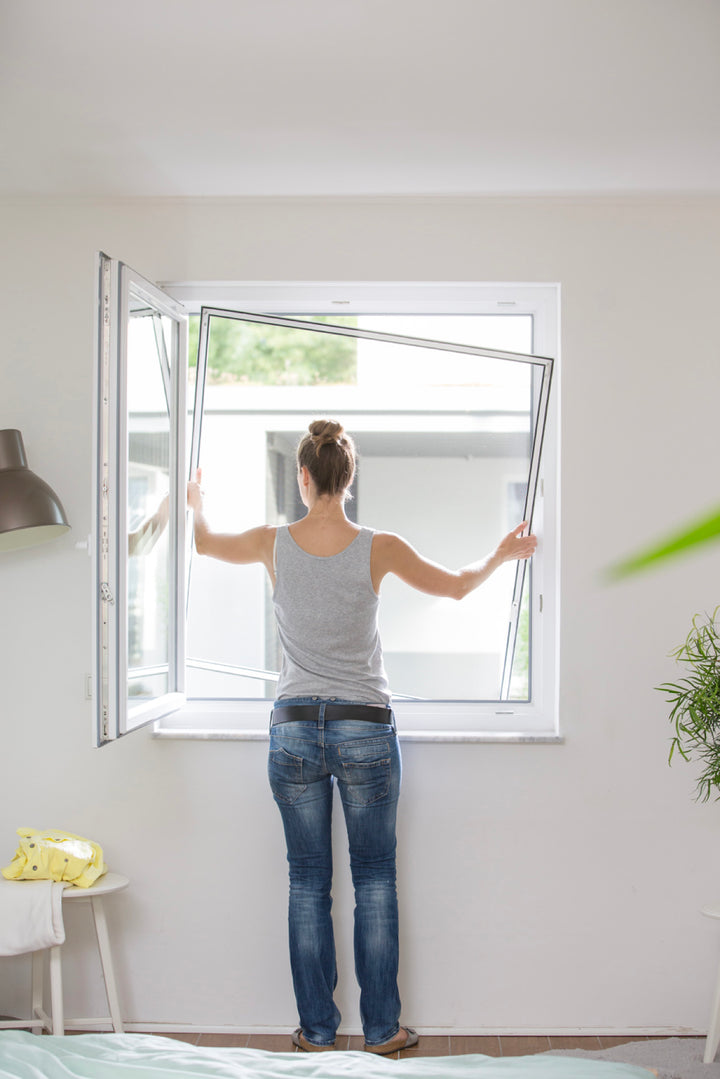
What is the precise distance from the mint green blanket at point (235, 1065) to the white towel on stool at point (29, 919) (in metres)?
0.75

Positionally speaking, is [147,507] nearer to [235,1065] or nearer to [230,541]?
[230,541]

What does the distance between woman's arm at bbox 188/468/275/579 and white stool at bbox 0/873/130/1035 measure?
3.51 feet

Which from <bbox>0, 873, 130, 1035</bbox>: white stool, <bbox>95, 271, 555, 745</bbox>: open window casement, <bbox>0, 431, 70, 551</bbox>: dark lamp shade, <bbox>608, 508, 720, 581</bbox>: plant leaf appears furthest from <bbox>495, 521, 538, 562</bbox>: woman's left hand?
<bbox>608, 508, 720, 581</bbox>: plant leaf

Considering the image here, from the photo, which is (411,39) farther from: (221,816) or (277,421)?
(221,816)

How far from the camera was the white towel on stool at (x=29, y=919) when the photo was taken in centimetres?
284

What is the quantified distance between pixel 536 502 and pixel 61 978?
2.21m

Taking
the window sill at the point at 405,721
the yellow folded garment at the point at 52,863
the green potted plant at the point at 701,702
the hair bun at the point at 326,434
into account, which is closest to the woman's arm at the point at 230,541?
the hair bun at the point at 326,434

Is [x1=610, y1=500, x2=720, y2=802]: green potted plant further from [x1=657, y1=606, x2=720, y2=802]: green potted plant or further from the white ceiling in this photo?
the white ceiling

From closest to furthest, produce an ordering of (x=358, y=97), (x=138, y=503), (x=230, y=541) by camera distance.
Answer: (x=358, y=97)
(x=138, y=503)
(x=230, y=541)

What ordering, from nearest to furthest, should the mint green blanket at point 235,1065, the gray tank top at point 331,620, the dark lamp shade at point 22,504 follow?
the mint green blanket at point 235,1065 → the gray tank top at point 331,620 → the dark lamp shade at point 22,504

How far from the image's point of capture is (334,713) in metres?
2.97

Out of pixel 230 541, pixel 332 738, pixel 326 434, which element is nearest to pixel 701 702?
pixel 332 738

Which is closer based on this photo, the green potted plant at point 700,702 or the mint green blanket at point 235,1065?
the mint green blanket at point 235,1065

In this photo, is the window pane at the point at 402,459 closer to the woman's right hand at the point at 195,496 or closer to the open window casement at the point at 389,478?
the open window casement at the point at 389,478
